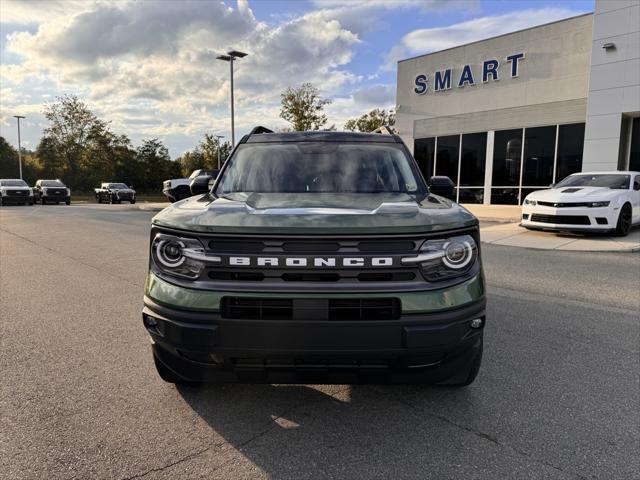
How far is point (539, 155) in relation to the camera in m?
21.5

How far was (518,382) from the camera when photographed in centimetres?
330

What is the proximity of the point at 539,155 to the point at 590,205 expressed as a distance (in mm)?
12128

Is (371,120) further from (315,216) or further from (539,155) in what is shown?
(315,216)

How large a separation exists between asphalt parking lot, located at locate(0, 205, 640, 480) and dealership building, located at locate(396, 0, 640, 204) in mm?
16472

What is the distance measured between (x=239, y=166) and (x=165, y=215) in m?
1.33

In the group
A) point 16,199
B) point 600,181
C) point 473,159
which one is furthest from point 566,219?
point 16,199

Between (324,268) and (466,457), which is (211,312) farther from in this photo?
(466,457)

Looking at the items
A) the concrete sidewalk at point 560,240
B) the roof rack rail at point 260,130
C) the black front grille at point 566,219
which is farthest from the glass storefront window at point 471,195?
the roof rack rail at point 260,130

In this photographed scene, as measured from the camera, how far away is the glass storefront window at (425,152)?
26319mm

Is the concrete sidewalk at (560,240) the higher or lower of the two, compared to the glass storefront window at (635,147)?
lower

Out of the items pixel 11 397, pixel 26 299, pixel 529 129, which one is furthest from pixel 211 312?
pixel 529 129

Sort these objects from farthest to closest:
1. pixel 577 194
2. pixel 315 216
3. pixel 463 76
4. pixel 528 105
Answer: pixel 463 76 < pixel 528 105 < pixel 577 194 < pixel 315 216

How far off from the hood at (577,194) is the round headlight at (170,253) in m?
10.6

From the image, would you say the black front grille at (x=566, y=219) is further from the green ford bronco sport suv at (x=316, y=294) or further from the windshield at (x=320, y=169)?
the green ford bronco sport suv at (x=316, y=294)
